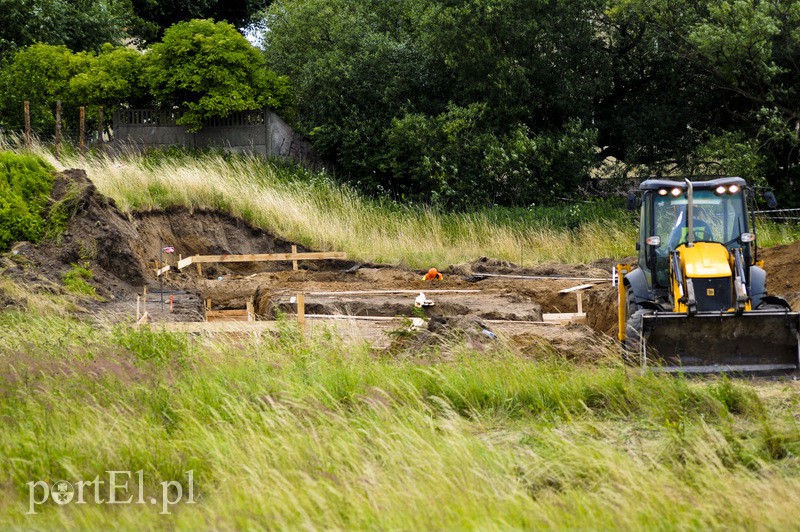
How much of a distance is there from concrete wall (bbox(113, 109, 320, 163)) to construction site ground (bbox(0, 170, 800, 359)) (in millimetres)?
5440

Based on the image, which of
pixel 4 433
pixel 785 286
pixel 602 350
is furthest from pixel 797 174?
pixel 4 433

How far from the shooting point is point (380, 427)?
8266mm

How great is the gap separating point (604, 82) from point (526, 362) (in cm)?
1949

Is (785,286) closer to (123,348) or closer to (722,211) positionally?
(722,211)

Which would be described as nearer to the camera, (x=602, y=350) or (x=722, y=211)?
(x=602, y=350)

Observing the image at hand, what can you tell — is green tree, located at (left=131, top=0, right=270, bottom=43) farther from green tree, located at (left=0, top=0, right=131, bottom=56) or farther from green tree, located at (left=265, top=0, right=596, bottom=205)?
green tree, located at (left=265, top=0, right=596, bottom=205)

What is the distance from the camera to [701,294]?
37.0 feet

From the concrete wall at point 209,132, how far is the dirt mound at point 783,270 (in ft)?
48.7

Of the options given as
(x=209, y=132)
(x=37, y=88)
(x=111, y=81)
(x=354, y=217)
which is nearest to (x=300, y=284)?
(x=354, y=217)

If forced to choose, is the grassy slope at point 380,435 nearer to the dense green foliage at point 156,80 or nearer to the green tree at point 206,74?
the green tree at point 206,74

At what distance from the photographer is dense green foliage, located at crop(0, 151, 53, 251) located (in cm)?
1808

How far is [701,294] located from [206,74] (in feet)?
65.1

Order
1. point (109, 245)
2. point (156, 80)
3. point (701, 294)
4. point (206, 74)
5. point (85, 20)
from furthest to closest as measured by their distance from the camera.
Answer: point (85, 20) < point (156, 80) < point (206, 74) < point (109, 245) < point (701, 294)

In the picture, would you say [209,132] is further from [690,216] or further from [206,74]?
[690,216]
